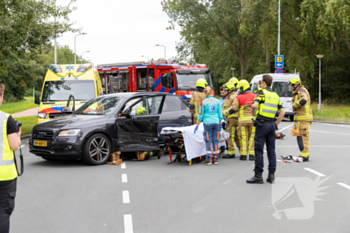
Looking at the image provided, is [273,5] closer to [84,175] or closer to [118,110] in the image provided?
[118,110]

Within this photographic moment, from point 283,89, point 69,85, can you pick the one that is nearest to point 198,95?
point 69,85

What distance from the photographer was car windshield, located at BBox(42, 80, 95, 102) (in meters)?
14.4

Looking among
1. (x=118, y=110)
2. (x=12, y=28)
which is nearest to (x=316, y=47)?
(x=12, y=28)

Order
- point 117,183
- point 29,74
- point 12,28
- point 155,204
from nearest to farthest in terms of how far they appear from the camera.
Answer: point 155,204 < point 117,183 < point 12,28 < point 29,74

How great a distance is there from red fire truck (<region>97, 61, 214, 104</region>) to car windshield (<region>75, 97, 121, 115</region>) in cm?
1050

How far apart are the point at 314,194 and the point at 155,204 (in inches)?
96.7

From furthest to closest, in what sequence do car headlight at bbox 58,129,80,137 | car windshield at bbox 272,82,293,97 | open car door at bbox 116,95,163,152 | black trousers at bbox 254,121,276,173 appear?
car windshield at bbox 272,82,293,97
open car door at bbox 116,95,163,152
car headlight at bbox 58,129,80,137
black trousers at bbox 254,121,276,173

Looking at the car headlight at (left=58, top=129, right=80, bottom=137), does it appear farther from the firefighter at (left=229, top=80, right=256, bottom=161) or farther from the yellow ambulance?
the yellow ambulance

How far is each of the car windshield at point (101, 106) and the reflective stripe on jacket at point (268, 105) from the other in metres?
3.87

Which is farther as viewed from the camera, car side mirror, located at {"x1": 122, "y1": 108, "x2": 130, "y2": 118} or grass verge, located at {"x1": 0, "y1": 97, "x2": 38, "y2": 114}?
grass verge, located at {"x1": 0, "y1": 97, "x2": 38, "y2": 114}

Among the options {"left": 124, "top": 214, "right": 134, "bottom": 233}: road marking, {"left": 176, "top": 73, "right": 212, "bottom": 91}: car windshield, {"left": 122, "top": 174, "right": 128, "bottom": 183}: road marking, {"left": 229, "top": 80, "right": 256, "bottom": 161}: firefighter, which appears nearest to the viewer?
{"left": 124, "top": 214, "right": 134, "bottom": 233}: road marking

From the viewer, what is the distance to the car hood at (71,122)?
29.6 feet

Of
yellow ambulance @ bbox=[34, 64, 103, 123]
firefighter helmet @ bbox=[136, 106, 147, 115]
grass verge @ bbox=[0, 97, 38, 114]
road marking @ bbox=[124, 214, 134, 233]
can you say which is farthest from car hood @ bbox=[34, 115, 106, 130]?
grass verge @ bbox=[0, 97, 38, 114]

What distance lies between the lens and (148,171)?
854cm
